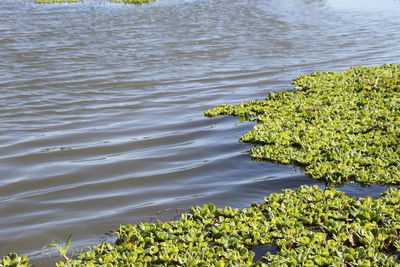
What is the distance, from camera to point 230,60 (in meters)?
14.9

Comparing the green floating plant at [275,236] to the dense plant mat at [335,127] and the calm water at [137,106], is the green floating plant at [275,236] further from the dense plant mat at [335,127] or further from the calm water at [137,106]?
the dense plant mat at [335,127]

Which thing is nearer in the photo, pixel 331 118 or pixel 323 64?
pixel 331 118

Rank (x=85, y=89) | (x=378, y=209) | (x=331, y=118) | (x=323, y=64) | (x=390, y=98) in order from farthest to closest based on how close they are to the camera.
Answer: (x=323, y=64) → (x=85, y=89) → (x=390, y=98) → (x=331, y=118) → (x=378, y=209)

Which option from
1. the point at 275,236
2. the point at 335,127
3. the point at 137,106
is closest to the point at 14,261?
the point at 275,236

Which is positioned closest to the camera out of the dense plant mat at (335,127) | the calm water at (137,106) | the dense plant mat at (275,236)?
the dense plant mat at (275,236)

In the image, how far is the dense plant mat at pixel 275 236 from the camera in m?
4.48

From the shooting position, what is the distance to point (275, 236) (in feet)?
15.9

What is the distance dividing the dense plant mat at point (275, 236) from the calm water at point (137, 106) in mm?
474

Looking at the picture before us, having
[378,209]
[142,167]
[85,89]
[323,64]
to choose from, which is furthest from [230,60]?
[378,209]

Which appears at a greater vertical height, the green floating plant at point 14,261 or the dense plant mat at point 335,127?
the dense plant mat at point 335,127

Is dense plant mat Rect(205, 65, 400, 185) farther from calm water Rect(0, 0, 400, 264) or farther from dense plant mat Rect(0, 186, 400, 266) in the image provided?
dense plant mat Rect(0, 186, 400, 266)

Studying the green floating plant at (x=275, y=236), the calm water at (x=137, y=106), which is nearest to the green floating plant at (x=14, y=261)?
the calm water at (x=137, y=106)

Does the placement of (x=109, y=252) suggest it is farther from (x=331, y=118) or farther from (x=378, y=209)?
(x=331, y=118)

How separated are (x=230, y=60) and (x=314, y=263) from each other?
36.0ft
